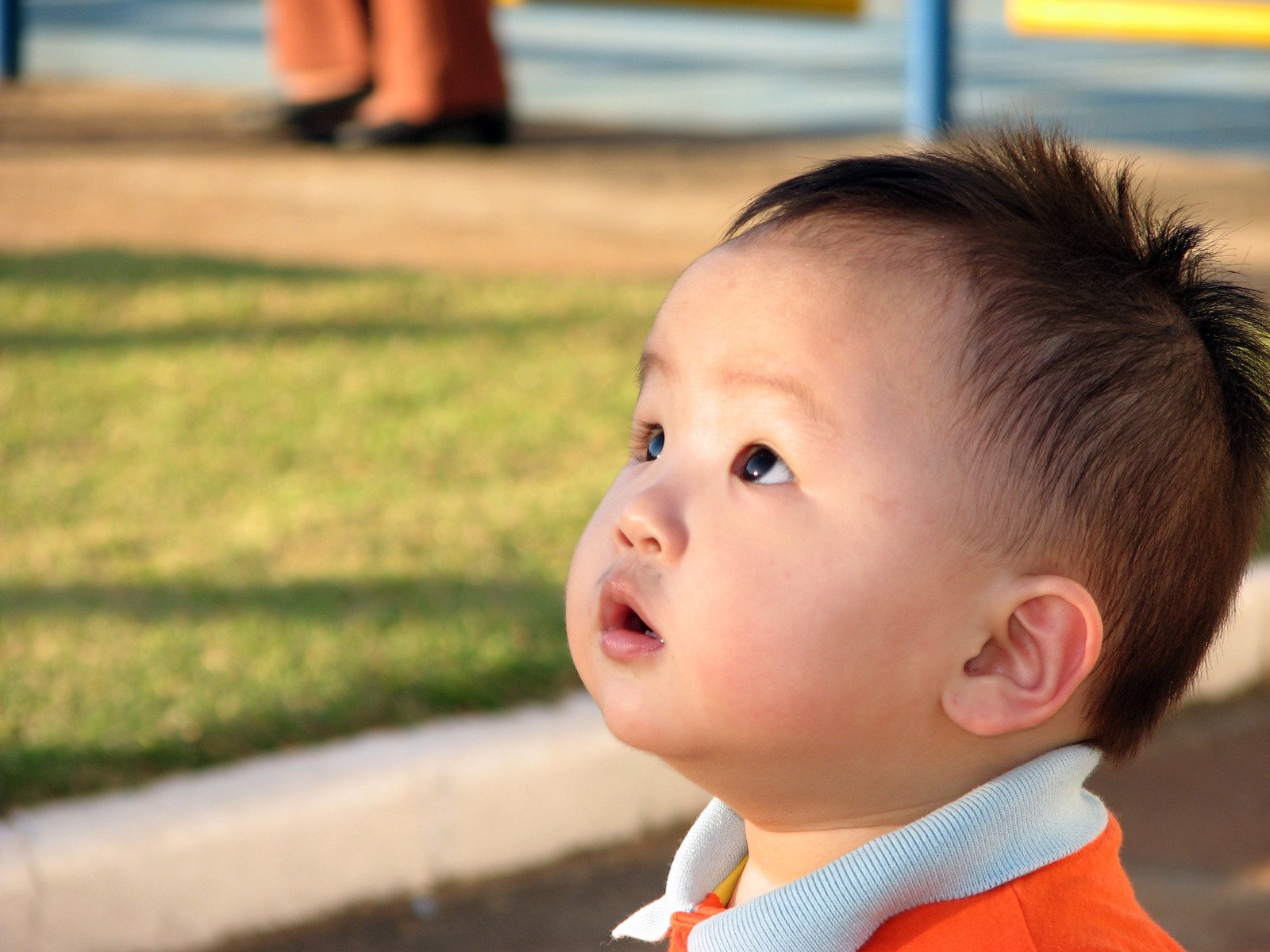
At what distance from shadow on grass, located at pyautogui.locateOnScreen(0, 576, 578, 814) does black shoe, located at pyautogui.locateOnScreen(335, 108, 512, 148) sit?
198 inches

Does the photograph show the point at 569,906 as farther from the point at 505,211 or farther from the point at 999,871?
the point at 505,211

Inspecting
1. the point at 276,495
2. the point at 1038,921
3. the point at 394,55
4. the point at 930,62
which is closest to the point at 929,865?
the point at 1038,921

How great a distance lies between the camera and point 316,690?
3193 mm

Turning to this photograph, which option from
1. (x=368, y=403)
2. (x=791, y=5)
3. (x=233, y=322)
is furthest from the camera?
(x=791, y=5)

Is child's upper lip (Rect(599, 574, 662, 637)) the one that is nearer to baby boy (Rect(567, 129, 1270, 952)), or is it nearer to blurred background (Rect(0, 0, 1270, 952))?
baby boy (Rect(567, 129, 1270, 952))

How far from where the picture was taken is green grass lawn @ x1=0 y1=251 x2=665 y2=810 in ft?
10.4

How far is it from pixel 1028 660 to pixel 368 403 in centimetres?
349

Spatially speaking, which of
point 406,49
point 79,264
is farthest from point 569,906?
point 406,49

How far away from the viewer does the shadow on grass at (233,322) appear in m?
5.09

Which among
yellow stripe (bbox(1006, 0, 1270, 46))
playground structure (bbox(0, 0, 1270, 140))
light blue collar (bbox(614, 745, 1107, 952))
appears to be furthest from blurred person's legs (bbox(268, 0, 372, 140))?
light blue collar (bbox(614, 745, 1107, 952))

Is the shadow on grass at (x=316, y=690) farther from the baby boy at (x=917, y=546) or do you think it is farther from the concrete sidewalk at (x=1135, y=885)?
the baby boy at (x=917, y=546)

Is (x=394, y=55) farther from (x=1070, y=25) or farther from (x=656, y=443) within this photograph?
(x=656, y=443)

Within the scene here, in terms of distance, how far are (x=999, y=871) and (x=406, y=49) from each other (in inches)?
288

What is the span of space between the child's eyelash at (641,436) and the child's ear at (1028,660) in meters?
0.33
